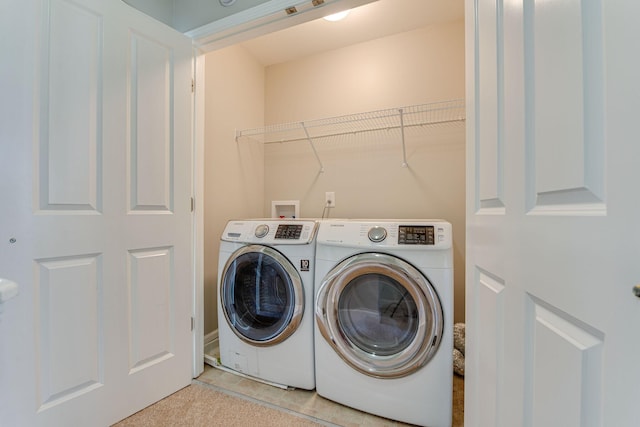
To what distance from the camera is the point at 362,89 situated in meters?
2.12

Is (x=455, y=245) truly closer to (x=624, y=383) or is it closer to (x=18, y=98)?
(x=624, y=383)

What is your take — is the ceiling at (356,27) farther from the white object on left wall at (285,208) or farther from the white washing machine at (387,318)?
the white washing machine at (387,318)

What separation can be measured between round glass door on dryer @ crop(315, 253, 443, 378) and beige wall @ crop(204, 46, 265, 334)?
99cm

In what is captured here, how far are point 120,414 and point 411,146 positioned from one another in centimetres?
228

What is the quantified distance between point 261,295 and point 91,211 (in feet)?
2.94

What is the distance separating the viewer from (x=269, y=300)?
1500 millimetres

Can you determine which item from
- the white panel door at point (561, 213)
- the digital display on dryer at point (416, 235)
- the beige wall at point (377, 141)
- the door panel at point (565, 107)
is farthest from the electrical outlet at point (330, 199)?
the door panel at point (565, 107)

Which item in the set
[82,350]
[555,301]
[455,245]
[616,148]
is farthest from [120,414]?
[455,245]

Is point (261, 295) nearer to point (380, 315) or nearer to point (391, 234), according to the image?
point (380, 315)

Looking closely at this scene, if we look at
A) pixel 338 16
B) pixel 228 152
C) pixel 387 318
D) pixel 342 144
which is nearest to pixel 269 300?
pixel 387 318

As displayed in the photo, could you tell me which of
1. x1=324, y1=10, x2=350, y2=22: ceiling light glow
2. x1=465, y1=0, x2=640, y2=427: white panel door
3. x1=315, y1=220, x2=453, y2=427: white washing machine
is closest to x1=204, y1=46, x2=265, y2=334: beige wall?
x1=324, y1=10, x2=350, y2=22: ceiling light glow

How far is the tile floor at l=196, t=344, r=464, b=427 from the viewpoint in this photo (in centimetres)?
125

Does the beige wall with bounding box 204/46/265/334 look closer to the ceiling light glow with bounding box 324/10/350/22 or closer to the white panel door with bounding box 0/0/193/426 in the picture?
the white panel door with bounding box 0/0/193/426

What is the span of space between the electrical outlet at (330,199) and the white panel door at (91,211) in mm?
1093
